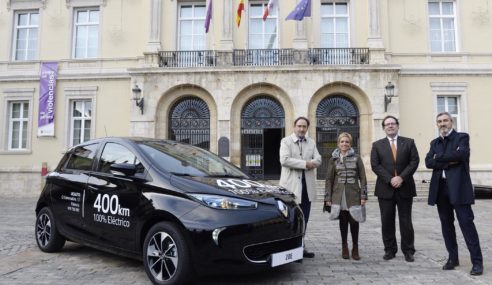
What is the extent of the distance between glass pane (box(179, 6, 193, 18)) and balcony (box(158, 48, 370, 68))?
2.29 metres

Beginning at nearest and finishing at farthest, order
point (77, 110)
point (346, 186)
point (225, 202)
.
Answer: point (225, 202), point (346, 186), point (77, 110)

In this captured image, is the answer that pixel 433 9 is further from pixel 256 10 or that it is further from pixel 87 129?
pixel 87 129

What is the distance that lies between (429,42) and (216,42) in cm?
1034

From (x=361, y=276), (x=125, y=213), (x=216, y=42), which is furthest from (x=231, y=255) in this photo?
(x=216, y=42)

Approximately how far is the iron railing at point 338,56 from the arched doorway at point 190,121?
566cm

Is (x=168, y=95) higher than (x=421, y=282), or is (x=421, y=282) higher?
(x=168, y=95)

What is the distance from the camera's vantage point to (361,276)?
484 centimetres

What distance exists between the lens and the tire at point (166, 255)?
13.3 ft

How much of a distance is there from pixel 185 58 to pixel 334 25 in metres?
7.47

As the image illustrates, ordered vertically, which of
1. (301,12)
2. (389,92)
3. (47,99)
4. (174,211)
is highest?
(301,12)

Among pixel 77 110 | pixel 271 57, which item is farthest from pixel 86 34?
pixel 271 57

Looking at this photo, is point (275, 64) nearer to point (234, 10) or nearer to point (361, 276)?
point (234, 10)

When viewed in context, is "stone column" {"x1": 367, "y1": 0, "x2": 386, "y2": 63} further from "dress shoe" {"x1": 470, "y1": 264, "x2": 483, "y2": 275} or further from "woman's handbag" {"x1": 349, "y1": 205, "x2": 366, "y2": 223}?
"dress shoe" {"x1": 470, "y1": 264, "x2": 483, "y2": 275}

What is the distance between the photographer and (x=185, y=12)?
1956 centimetres
